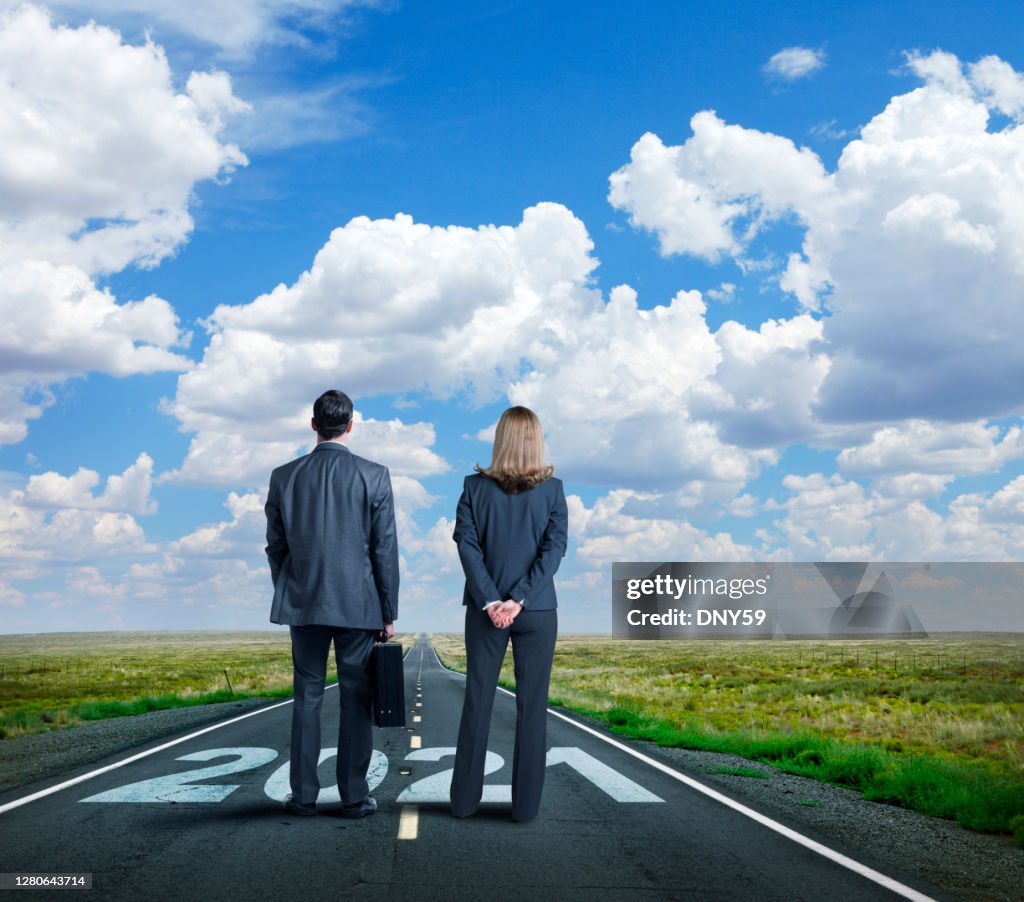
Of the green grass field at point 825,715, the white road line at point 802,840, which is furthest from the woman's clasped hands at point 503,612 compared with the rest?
the green grass field at point 825,715

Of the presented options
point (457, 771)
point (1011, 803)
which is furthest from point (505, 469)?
point (1011, 803)

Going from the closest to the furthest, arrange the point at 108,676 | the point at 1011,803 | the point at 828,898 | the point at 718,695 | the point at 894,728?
the point at 828,898 < the point at 1011,803 < the point at 894,728 < the point at 718,695 < the point at 108,676

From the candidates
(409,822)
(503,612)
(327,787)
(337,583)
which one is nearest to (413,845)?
(409,822)

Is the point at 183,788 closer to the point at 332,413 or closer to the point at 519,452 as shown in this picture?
the point at 332,413

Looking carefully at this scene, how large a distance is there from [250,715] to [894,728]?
622 inches

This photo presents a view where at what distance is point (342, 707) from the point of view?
6387mm

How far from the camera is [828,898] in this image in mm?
5012

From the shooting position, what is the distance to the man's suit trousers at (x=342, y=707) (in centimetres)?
627

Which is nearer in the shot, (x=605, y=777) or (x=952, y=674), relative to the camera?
(x=605, y=777)

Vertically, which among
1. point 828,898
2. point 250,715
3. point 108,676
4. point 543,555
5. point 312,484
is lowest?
point 108,676

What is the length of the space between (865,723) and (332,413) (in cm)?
2238

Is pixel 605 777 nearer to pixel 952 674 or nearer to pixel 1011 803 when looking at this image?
pixel 1011 803

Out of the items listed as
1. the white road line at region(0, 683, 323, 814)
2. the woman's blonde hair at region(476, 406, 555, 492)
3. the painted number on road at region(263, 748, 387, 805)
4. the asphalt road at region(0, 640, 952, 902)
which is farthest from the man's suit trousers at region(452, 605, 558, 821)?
the white road line at region(0, 683, 323, 814)

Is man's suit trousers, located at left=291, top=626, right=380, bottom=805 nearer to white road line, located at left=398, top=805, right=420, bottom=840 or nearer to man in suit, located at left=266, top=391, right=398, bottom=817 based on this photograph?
man in suit, located at left=266, top=391, right=398, bottom=817
